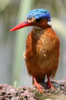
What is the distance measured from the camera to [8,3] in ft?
13.6

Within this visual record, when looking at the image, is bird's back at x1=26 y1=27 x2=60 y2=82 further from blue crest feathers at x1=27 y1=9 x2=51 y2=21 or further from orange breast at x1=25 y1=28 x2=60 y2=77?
blue crest feathers at x1=27 y1=9 x2=51 y2=21

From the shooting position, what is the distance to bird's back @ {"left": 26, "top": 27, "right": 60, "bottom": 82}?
9.71 ft

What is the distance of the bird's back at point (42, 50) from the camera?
2.96m

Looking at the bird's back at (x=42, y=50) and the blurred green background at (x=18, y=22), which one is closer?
the bird's back at (x=42, y=50)

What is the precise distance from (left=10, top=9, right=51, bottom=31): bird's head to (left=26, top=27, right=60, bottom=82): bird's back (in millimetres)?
61

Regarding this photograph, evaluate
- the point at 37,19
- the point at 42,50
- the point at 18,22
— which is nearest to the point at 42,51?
the point at 42,50

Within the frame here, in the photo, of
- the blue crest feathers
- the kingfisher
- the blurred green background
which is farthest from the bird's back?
the blurred green background

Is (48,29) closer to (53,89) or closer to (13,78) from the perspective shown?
(53,89)

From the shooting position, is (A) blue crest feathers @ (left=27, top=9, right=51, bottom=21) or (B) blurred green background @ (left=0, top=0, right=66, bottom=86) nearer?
(A) blue crest feathers @ (left=27, top=9, right=51, bottom=21)

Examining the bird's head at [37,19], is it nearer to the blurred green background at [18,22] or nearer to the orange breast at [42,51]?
the orange breast at [42,51]

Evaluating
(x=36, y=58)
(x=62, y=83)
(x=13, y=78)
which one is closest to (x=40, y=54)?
(x=36, y=58)

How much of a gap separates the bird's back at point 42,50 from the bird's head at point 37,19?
61mm

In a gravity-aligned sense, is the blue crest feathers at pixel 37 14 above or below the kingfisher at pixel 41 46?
above

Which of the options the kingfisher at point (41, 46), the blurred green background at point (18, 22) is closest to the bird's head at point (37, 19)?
the kingfisher at point (41, 46)
